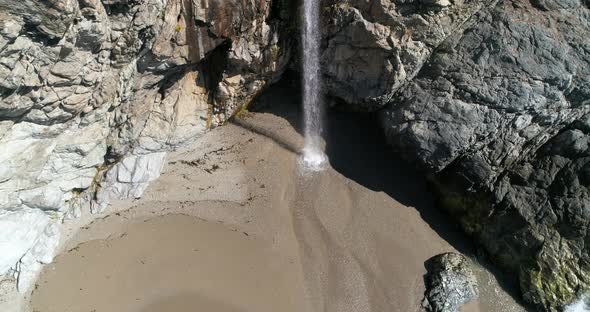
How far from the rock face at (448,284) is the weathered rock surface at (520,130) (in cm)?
99

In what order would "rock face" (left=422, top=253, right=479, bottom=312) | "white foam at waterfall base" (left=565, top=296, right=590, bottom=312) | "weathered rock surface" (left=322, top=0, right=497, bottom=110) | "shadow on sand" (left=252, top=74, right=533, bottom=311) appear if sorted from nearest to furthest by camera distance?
"rock face" (left=422, top=253, right=479, bottom=312) → "weathered rock surface" (left=322, top=0, right=497, bottom=110) → "white foam at waterfall base" (left=565, top=296, right=590, bottom=312) → "shadow on sand" (left=252, top=74, right=533, bottom=311)

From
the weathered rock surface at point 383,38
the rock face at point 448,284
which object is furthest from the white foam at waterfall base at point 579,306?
the weathered rock surface at point 383,38

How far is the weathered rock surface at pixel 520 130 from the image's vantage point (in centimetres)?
1013

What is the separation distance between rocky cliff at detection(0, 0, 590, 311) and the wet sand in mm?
599

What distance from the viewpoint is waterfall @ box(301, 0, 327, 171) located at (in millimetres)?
11141

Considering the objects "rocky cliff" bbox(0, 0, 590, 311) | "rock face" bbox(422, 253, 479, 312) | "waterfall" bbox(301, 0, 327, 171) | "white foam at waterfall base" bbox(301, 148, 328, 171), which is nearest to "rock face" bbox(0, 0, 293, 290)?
"rocky cliff" bbox(0, 0, 590, 311)

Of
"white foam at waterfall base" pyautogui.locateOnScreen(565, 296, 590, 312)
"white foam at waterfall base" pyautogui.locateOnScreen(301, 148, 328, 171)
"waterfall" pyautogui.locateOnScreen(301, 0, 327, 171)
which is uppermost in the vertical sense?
"waterfall" pyautogui.locateOnScreen(301, 0, 327, 171)

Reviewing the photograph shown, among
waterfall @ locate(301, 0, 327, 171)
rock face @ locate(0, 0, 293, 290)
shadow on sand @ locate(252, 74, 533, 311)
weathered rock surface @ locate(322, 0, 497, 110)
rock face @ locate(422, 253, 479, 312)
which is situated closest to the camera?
rock face @ locate(0, 0, 293, 290)

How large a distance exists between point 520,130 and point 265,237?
6283 mm

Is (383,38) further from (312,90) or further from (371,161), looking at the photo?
(371,161)

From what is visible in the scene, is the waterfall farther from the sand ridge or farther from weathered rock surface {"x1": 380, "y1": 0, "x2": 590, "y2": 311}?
weathered rock surface {"x1": 380, "y1": 0, "x2": 590, "y2": 311}

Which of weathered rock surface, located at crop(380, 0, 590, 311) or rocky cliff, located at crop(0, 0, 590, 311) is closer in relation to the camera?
rocky cliff, located at crop(0, 0, 590, 311)

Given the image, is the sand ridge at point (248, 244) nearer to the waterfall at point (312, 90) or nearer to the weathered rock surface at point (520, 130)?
the waterfall at point (312, 90)

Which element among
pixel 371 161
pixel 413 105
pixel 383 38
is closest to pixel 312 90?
pixel 371 161
